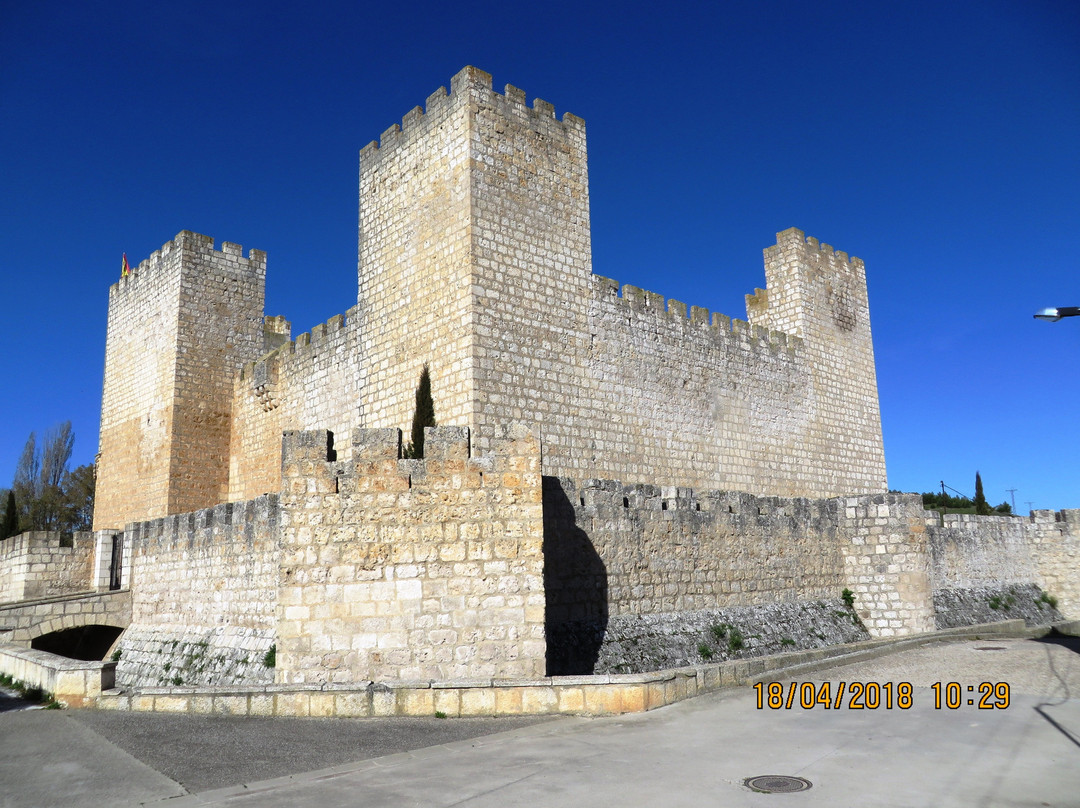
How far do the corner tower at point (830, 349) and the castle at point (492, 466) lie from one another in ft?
0.32

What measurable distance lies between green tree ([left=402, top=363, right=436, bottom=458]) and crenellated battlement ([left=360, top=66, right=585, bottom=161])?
476 cm

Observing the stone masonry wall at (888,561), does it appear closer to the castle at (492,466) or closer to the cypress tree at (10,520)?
the castle at (492,466)

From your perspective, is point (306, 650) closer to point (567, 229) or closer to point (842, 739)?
point (842, 739)

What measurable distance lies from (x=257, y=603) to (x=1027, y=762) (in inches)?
335

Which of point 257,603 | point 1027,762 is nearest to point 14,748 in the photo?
point 257,603

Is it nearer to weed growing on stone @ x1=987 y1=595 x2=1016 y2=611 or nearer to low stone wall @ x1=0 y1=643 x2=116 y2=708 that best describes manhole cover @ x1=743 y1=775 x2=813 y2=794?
low stone wall @ x1=0 y1=643 x2=116 y2=708

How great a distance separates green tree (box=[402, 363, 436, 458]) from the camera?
42.9ft

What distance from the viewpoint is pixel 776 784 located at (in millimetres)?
4859

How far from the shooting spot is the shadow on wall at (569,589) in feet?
32.2

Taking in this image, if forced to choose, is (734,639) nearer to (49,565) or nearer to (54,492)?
(49,565)

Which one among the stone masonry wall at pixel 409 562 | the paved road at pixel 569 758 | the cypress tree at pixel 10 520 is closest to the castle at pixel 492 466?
the stone masonry wall at pixel 409 562

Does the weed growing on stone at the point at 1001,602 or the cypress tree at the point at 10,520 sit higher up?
the cypress tree at the point at 10,520

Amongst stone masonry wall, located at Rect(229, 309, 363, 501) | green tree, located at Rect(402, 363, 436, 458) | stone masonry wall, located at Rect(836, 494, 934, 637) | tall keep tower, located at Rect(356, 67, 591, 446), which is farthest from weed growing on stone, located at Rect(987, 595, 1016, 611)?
stone masonry wall, located at Rect(229, 309, 363, 501)

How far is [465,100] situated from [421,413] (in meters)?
5.45
